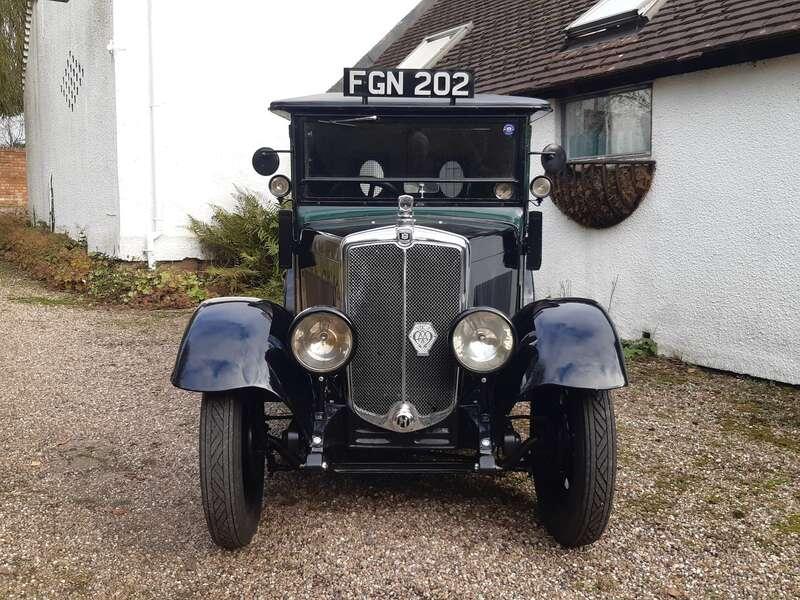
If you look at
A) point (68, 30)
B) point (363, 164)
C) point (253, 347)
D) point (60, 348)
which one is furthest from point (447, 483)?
point (68, 30)

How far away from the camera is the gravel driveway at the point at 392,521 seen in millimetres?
2979

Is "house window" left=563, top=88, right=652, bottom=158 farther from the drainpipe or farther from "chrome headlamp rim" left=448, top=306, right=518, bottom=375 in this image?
the drainpipe

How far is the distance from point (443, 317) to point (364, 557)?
1062mm

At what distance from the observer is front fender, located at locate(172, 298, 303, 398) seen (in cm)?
307

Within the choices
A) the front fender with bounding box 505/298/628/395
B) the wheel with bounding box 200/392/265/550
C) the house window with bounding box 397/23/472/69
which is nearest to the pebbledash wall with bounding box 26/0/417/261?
the house window with bounding box 397/23/472/69

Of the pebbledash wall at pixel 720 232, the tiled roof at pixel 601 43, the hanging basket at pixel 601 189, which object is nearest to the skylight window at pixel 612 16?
the tiled roof at pixel 601 43

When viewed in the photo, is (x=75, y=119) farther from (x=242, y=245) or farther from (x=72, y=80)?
(x=242, y=245)

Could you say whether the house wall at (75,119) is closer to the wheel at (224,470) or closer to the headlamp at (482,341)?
the wheel at (224,470)

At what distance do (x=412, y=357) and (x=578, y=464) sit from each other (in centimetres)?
82

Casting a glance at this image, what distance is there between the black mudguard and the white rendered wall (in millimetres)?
7395

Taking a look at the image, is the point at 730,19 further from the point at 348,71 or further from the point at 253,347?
the point at 253,347

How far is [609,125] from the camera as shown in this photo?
7.50 m

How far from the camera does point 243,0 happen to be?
10.7 meters

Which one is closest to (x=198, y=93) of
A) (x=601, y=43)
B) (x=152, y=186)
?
(x=152, y=186)
